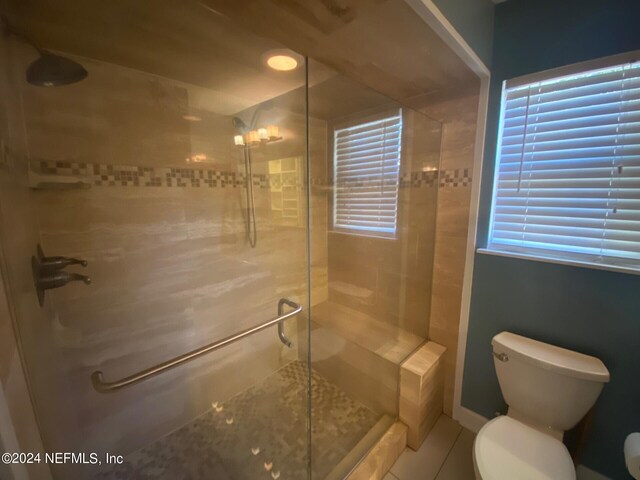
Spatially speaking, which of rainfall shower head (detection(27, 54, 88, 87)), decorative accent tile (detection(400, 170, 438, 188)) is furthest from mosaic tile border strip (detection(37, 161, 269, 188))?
decorative accent tile (detection(400, 170, 438, 188))

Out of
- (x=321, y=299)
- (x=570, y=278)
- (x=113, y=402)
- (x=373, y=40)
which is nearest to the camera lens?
(x=373, y=40)

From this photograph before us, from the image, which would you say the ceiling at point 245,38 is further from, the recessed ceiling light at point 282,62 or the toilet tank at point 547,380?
the toilet tank at point 547,380

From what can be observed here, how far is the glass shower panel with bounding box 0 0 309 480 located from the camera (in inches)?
39.0

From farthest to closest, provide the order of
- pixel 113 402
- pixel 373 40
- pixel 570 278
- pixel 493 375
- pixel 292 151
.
A: pixel 292 151, pixel 493 375, pixel 113 402, pixel 570 278, pixel 373 40

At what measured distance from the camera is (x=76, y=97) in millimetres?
1147

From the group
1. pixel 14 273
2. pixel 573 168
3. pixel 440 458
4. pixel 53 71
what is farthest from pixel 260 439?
pixel 573 168

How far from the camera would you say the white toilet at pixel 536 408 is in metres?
1.03

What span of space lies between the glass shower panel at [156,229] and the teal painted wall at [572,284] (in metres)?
1.14

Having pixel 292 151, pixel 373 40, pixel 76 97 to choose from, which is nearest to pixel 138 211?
pixel 76 97

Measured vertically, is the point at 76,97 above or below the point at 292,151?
above

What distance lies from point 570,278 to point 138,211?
225 centimetres

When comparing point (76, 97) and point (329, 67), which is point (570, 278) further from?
point (76, 97)

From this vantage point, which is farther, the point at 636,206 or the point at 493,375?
the point at 493,375

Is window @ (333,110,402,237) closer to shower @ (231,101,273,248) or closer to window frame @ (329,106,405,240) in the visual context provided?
window frame @ (329,106,405,240)
